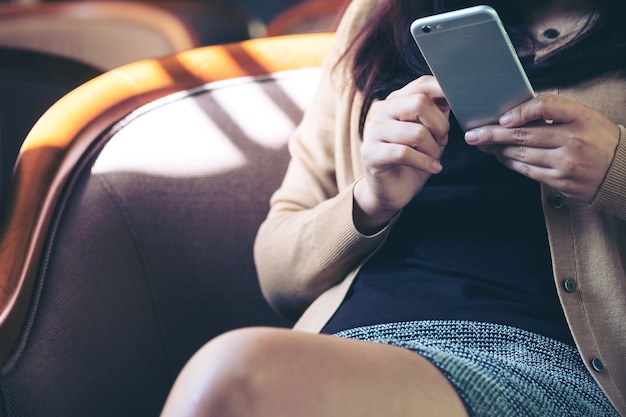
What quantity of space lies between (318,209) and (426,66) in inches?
7.1

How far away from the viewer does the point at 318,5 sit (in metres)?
2.30

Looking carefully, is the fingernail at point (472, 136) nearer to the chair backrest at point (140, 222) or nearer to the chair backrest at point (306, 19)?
the chair backrest at point (140, 222)

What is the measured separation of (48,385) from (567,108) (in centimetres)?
54

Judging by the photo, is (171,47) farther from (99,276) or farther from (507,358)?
(507,358)

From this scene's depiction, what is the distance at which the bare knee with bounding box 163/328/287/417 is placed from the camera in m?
0.50

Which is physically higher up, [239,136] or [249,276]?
[239,136]

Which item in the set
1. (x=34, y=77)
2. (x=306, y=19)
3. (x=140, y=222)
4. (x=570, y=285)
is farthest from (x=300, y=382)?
(x=306, y=19)

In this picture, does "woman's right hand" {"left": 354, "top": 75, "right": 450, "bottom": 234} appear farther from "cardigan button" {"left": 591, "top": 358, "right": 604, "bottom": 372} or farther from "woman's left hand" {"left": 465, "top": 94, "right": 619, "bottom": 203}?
"cardigan button" {"left": 591, "top": 358, "right": 604, "bottom": 372}

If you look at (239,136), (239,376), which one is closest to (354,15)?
(239,136)

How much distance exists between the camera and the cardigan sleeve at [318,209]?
80 cm

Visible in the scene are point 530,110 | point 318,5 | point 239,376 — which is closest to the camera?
point 239,376

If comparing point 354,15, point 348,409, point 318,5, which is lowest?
point 318,5

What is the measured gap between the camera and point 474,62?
61cm

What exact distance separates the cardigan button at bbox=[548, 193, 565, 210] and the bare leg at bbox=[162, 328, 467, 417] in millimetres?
239
